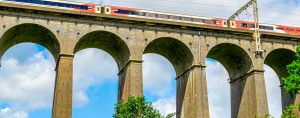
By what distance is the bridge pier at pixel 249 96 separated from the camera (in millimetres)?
42312

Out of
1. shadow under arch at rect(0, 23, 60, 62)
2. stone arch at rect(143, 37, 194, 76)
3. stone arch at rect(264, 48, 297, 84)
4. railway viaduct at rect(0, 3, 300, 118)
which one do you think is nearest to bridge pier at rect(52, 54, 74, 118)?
railway viaduct at rect(0, 3, 300, 118)

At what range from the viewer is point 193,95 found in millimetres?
40875

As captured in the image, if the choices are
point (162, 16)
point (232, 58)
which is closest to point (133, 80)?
point (162, 16)

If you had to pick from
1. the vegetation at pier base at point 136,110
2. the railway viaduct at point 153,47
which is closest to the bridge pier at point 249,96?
the railway viaduct at point 153,47

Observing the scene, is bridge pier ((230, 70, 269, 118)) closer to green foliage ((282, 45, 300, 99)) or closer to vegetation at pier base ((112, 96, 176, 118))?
green foliage ((282, 45, 300, 99))

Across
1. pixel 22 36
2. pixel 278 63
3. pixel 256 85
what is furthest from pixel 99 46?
pixel 278 63

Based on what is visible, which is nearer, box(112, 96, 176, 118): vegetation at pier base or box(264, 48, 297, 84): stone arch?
box(112, 96, 176, 118): vegetation at pier base

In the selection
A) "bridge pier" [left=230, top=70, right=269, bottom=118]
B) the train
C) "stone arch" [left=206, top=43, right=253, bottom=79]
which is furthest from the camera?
"stone arch" [left=206, top=43, right=253, bottom=79]

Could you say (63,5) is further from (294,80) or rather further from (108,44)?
(294,80)

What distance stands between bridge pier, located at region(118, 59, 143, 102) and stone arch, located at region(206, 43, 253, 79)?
34.1ft

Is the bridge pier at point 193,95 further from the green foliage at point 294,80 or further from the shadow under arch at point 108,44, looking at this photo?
the green foliage at point 294,80

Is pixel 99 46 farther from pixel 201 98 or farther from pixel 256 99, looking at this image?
pixel 256 99

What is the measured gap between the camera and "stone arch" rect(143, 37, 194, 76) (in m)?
42.7

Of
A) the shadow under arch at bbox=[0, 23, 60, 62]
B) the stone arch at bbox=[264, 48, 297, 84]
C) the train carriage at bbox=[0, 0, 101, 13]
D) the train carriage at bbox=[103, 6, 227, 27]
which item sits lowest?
the shadow under arch at bbox=[0, 23, 60, 62]
